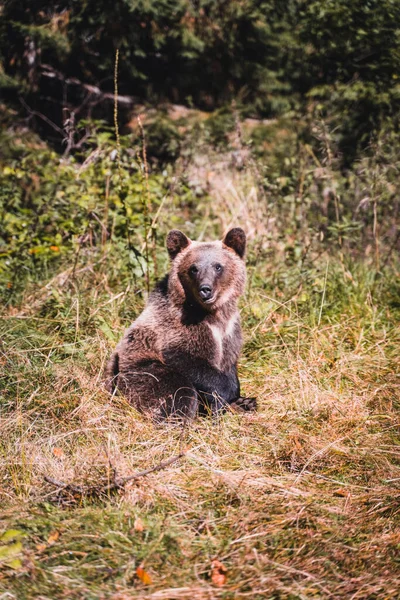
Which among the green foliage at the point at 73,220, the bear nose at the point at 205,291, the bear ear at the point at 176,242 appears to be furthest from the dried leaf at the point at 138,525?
the green foliage at the point at 73,220

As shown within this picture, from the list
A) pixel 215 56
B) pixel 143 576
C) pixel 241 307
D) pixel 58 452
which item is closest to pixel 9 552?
pixel 143 576

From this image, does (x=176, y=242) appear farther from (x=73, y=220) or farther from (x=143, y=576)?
(x=143, y=576)

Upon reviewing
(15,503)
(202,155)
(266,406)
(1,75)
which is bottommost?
(266,406)

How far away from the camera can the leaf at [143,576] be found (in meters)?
2.32

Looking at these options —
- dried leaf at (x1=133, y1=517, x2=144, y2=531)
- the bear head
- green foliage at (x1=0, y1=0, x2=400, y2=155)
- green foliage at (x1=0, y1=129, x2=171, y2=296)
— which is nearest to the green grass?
dried leaf at (x1=133, y1=517, x2=144, y2=531)

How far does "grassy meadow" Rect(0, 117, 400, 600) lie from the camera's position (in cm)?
246

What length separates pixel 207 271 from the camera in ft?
13.8

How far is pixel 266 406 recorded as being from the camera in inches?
162

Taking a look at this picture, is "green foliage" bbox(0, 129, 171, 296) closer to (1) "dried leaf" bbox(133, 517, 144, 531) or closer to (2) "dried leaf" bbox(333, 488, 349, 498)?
(2) "dried leaf" bbox(333, 488, 349, 498)

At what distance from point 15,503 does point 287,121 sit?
725cm

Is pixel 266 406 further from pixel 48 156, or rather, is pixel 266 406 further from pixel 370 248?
pixel 48 156

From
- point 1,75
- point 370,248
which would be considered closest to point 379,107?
point 370,248

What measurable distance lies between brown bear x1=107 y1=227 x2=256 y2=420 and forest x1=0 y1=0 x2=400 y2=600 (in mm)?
153

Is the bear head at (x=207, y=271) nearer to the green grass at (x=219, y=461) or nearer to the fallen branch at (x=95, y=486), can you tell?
the green grass at (x=219, y=461)
